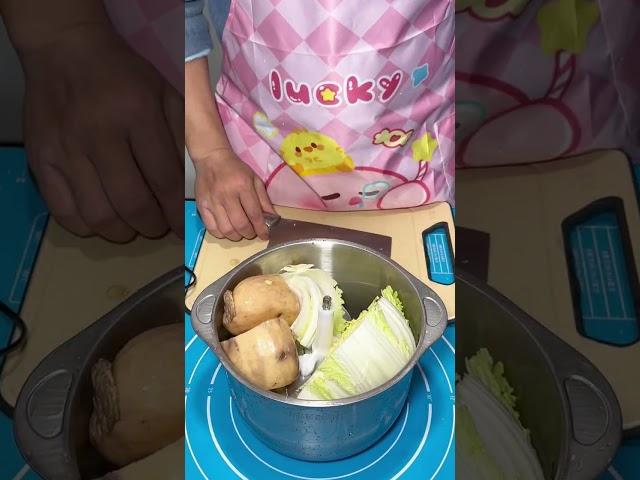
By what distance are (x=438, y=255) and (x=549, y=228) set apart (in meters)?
0.23

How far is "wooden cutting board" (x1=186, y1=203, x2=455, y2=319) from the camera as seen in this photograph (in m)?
0.58

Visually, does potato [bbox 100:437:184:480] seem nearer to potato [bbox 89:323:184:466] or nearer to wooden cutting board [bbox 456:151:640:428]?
potato [bbox 89:323:184:466]

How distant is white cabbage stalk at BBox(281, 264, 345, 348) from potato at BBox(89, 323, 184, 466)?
0.13 metres

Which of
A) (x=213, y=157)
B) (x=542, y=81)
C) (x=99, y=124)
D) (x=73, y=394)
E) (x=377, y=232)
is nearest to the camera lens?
(x=99, y=124)

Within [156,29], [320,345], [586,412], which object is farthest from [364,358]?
[156,29]

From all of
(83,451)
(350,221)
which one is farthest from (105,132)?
(350,221)

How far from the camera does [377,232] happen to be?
63 cm

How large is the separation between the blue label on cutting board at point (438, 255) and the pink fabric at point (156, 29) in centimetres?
37

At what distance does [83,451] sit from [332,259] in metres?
0.23

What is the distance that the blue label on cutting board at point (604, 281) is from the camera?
1.08ft

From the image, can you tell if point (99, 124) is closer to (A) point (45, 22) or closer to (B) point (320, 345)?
(A) point (45, 22)

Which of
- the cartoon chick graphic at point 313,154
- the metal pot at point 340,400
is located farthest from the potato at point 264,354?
the cartoon chick graphic at point 313,154

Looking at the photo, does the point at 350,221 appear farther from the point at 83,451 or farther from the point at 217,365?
the point at 83,451

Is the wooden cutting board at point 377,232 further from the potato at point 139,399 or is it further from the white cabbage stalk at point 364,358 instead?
the potato at point 139,399
